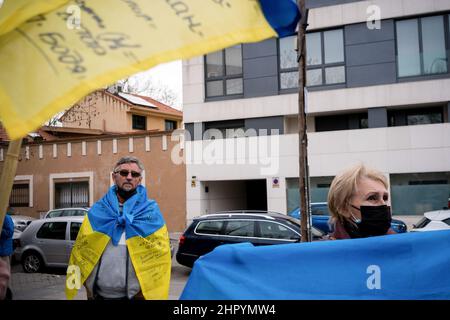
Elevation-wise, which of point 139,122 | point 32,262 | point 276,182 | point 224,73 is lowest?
point 32,262

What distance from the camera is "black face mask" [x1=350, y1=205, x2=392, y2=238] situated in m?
2.38

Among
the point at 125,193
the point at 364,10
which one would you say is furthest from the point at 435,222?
the point at 364,10

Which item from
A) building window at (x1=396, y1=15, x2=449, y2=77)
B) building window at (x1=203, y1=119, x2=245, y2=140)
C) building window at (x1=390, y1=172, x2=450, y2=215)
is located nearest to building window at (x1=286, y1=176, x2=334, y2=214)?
building window at (x1=390, y1=172, x2=450, y2=215)

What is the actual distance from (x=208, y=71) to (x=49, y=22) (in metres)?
20.5

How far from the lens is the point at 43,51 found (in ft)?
4.64

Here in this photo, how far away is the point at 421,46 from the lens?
726 inches

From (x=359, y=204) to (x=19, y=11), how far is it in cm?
190

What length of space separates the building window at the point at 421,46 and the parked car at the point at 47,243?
1444cm

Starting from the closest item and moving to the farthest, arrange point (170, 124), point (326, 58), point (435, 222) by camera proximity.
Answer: point (435, 222) < point (326, 58) < point (170, 124)

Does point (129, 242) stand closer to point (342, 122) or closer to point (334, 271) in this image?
point (334, 271)

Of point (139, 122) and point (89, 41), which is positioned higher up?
point (139, 122)

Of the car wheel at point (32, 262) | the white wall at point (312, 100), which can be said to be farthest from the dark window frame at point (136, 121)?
the car wheel at point (32, 262)

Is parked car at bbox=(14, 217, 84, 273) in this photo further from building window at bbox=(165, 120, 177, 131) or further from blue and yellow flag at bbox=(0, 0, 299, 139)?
building window at bbox=(165, 120, 177, 131)

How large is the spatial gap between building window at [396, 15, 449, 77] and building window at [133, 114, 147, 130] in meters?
20.0
